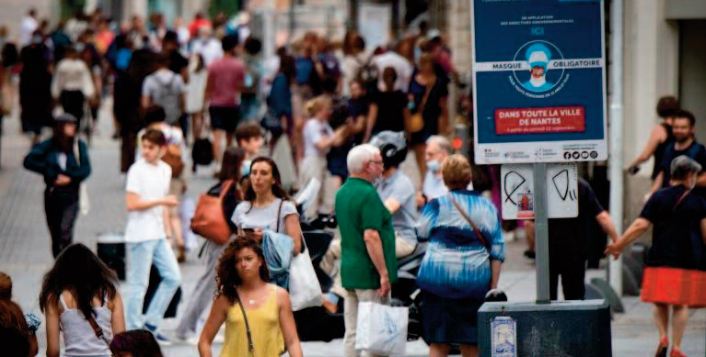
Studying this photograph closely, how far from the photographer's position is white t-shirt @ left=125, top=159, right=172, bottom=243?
15.6m

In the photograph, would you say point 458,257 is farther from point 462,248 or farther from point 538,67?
point 538,67

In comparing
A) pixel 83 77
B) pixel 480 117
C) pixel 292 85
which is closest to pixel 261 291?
pixel 480 117

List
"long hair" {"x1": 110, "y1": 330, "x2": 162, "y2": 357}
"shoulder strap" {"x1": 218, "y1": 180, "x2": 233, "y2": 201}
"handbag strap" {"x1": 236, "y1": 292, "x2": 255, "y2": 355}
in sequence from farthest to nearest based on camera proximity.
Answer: "shoulder strap" {"x1": 218, "y1": 180, "x2": 233, "y2": 201}, "handbag strap" {"x1": 236, "y1": 292, "x2": 255, "y2": 355}, "long hair" {"x1": 110, "y1": 330, "x2": 162, "y2": 357}

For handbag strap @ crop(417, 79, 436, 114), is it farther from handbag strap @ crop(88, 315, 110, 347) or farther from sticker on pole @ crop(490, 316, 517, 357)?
handbag strap @ crop(88, 315, 110, 347)

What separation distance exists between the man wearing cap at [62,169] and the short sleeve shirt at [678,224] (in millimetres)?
5706

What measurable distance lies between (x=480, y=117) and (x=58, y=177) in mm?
7341

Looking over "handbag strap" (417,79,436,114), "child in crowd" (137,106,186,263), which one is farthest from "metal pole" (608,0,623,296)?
"handbag strap" (417,79,436,114)

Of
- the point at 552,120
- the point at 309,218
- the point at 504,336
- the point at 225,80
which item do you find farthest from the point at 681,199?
the point at 225,80

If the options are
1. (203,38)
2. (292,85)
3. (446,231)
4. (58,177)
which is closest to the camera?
(446,231)

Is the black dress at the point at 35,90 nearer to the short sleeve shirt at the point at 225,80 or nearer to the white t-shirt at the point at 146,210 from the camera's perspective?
the short sleeve shirt at the point at 225,80

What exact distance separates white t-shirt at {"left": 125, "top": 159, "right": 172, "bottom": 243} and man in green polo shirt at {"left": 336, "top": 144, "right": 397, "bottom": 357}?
7.40 ft

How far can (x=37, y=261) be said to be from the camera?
20.3 meters

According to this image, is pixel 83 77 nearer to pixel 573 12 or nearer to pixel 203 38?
pixel 203 38

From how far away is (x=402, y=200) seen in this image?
1500 centimetres
